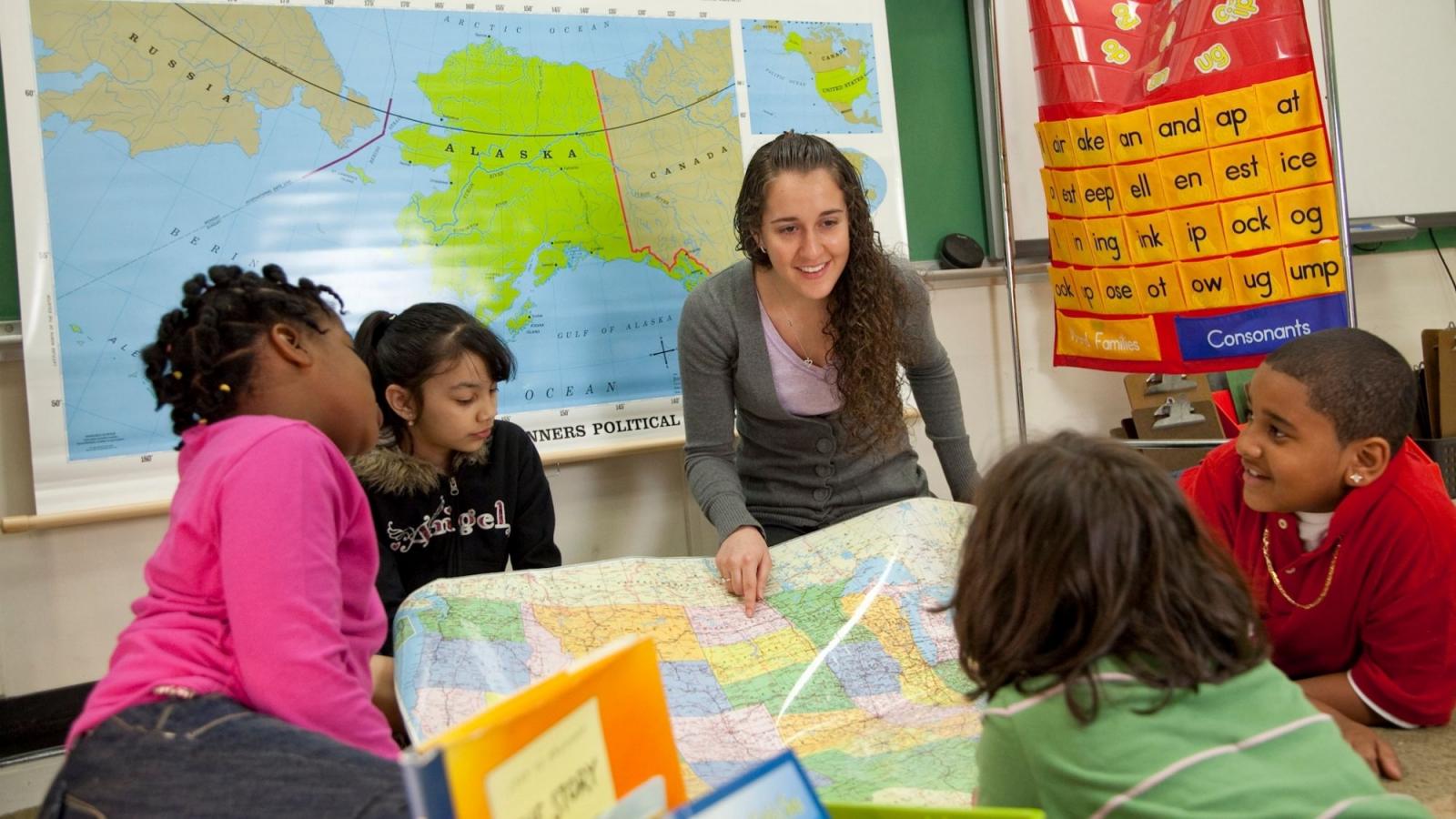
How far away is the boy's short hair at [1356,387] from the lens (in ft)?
5.12

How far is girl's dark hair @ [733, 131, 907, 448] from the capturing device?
6.83ft

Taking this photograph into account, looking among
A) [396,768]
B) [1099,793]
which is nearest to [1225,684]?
[1099,793]

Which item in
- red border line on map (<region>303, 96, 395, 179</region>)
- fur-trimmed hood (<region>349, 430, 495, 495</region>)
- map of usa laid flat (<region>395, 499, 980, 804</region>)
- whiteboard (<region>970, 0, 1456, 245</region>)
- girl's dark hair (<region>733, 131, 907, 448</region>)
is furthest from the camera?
whiteboard (<region>970, 0, 1456, 245</region>)

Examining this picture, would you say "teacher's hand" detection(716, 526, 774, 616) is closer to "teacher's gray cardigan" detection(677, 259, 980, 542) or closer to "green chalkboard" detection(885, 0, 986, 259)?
"teacher's gray cardigan" detection(677, 259, 980, 542)

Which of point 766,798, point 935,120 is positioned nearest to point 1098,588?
point 766,798

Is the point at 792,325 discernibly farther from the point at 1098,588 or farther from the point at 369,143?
the point at 1098,588

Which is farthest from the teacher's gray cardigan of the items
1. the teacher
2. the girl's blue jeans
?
the girl's blue jeans

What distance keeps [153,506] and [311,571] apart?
1.16 meters

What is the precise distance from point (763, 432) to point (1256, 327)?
119 centimetres

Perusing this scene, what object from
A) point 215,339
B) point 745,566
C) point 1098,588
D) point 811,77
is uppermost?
point 811,77

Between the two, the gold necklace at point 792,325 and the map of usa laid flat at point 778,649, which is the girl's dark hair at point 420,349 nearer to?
the map of usa laid flat at point 778,649

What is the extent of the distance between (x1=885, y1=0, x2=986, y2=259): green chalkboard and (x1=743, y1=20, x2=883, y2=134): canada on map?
23 centimetres

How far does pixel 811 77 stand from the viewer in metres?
2.75

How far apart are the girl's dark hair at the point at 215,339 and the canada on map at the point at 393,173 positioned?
2.80 feet
